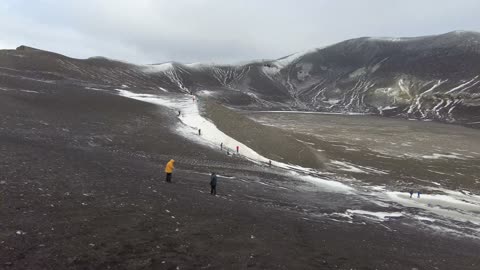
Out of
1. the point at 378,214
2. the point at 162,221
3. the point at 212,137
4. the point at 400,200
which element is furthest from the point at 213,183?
the point at 212,137

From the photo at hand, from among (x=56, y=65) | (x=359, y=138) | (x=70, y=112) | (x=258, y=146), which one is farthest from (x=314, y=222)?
(x=56, y=65)

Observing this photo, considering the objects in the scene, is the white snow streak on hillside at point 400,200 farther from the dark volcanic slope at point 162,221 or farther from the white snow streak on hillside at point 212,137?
the dark volcanic slope at point 162,221

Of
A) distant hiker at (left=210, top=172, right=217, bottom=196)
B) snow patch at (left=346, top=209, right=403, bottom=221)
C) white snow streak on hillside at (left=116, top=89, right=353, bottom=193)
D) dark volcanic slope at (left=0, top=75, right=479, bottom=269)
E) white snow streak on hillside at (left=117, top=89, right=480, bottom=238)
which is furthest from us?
white snow streak on hillside at (left=116, top=89, right=353, bottom=193)

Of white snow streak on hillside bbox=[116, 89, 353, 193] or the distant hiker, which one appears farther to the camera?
white snow streak on hillside bbox=[116, 89, 353, 193]

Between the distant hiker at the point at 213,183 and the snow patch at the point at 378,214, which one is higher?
the distant hiker at the point at 213,183

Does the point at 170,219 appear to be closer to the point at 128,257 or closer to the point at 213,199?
the point at 128,257

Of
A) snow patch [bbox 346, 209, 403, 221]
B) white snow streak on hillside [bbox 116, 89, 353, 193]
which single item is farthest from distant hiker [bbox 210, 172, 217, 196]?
white snow streak on hillside [bbox 116, 89, 353, 193]

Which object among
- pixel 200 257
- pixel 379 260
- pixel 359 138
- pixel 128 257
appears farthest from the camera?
pixel 359 138

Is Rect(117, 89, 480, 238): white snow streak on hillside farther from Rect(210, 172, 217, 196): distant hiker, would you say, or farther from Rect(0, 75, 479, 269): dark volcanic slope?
Rect(210, 172, 217, 196): distant hiker

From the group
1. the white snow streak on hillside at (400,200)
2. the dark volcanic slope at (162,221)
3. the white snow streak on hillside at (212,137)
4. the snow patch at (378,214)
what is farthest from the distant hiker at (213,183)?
the white snow streak on hillside at (212,137)

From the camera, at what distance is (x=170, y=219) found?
20.4 m

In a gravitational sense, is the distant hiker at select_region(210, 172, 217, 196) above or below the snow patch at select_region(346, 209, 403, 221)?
above

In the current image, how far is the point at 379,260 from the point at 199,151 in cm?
3201

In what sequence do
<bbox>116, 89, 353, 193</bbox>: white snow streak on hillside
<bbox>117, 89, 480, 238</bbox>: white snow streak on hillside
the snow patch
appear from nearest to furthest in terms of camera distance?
the snow patch, <bbox>117, 89, 480, 238</bbox>: white snow streak on hillside, <bbox>116, 89, 353, 193</bbox>: white snow streak on hillside
